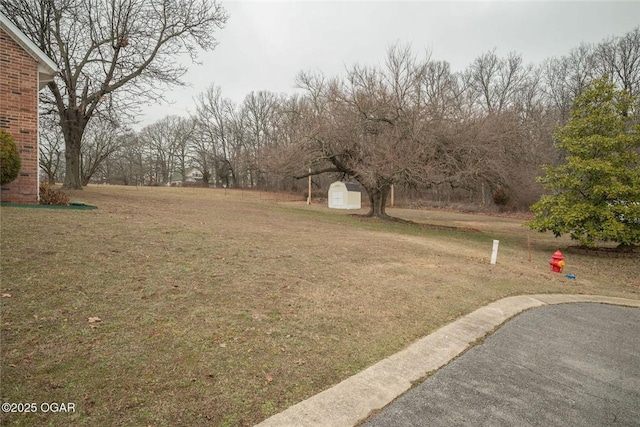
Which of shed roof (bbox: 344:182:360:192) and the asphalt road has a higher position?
shed roof (bbox: 344:182:360:192)

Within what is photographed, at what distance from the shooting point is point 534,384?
355cm

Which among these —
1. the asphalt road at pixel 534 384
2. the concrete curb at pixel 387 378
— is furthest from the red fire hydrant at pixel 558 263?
the concrete curb at pixel 387 378

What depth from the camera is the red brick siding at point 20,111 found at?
9.91m

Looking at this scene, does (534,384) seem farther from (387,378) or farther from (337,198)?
(337,198)

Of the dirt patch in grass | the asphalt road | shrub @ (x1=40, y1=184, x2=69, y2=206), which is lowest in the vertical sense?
the asphalt road

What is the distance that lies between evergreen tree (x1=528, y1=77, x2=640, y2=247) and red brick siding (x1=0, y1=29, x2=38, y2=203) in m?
17.7

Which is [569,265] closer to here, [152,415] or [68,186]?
[152,415]

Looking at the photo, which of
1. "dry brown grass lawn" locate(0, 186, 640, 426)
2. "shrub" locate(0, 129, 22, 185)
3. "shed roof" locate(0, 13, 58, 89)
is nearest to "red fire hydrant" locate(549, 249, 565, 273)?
"dry brown grass lawn" locate(0, 186, 640, 426)

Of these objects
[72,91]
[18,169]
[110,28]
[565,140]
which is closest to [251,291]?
[18,169]

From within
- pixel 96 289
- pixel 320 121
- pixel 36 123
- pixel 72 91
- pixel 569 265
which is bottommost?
pixel 569 265

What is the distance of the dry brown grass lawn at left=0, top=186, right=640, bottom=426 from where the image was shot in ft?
9.07

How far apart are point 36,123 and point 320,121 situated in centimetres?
1181

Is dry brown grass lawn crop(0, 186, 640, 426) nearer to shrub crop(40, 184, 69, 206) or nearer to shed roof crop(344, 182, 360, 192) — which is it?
shrub crop(40, 184, 69, 206)

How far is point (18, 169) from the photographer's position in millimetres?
9586
